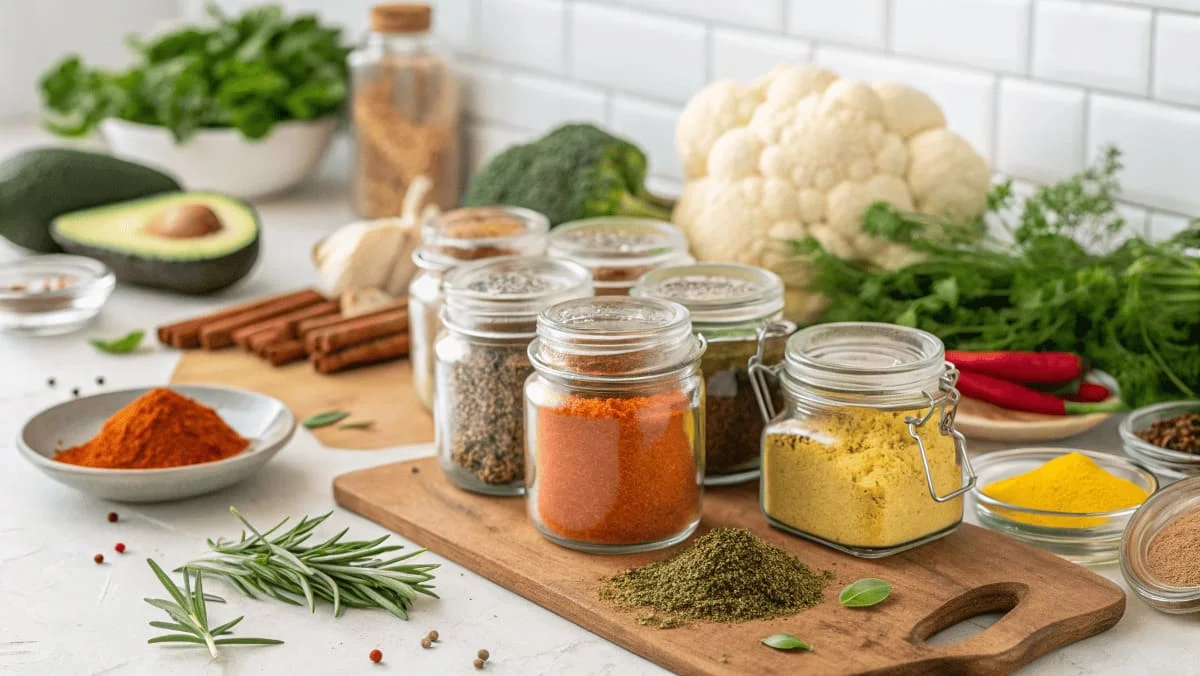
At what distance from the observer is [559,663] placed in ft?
3.74

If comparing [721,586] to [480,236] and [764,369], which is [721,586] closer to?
[764,369]

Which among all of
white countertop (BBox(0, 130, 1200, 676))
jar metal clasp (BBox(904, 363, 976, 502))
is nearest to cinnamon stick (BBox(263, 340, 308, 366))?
white countertop (BBox(0, 130, 1200, 676))

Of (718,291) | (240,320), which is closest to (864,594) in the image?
(718,291)

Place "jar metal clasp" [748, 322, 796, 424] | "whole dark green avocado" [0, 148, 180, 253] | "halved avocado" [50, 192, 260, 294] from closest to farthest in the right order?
1. "jar metal clasp" [748, 322, 796, 424]
2. "halved avocado" [50, 192, 260, 294]
3. "whole dark green avocado" [0, 148, 180, 253]

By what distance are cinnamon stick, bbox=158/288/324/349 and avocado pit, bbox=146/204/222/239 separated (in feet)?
0.48

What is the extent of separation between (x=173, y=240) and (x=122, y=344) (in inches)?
9.8

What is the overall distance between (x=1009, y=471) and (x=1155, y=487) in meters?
0.15

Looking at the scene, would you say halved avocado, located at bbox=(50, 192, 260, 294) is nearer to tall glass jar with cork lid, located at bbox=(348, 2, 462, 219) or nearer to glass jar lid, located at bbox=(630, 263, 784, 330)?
tall glass jar with cork lid, located at bbox=(348, 2, 462, 219)

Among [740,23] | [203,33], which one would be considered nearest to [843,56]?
[740,23]

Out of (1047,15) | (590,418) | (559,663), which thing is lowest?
(559,663)

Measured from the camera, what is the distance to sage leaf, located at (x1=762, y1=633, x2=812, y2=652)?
111 cm

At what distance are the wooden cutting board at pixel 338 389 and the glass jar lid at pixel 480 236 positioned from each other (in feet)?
0.64

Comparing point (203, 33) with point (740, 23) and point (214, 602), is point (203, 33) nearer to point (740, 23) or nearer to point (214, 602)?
point (740, 23)

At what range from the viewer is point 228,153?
2.48 meters
